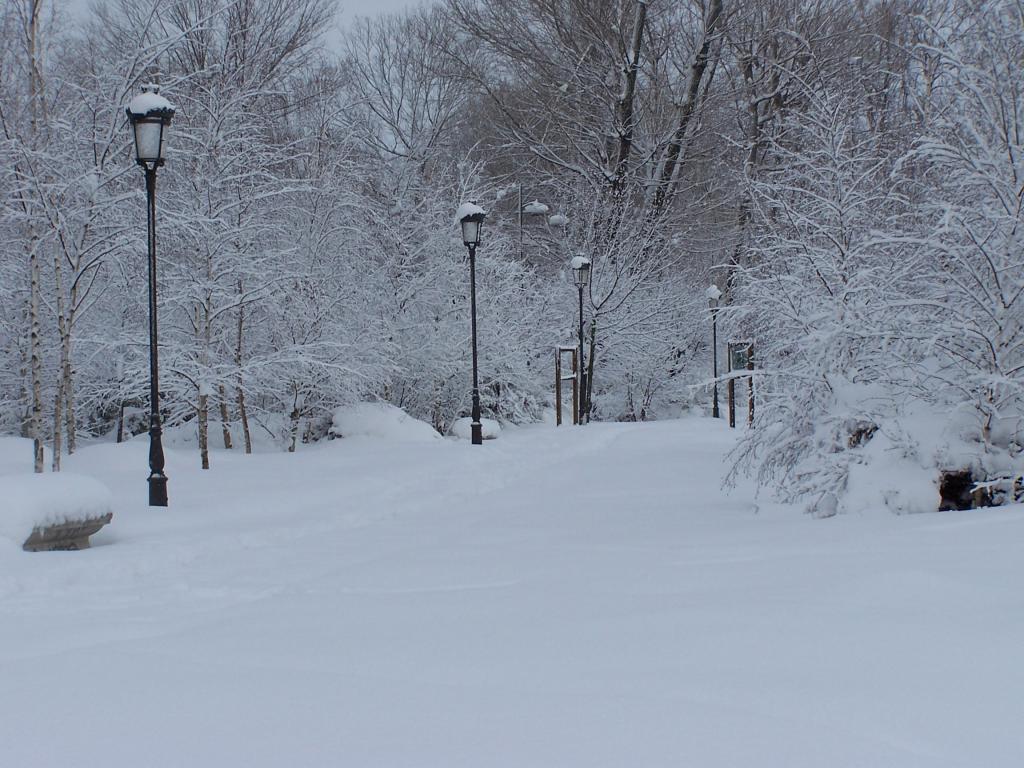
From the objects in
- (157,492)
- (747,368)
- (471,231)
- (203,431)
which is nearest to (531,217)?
(471,231)

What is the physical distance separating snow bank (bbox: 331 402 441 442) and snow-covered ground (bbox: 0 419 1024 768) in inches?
450

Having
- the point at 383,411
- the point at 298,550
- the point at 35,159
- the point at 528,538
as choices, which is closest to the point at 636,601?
the point at 528,538

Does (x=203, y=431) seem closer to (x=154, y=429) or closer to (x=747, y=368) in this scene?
(x=154, y=429)

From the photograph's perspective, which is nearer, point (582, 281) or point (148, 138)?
point (148, 138)

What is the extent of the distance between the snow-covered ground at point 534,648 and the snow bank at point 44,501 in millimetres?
272

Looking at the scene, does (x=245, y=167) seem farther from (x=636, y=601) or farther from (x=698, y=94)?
(x=698, y=94)

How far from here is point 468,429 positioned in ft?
74.4

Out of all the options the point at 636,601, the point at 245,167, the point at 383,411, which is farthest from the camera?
the point at 383,411

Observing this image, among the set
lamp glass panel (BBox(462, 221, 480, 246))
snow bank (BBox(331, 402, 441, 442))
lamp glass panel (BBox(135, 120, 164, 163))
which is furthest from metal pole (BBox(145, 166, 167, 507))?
snow bank (BBox(331, 402, 441, 442))

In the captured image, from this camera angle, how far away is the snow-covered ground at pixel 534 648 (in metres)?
2.65

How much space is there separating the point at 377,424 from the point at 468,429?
386 centimetres

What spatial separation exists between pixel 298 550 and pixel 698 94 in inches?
1002

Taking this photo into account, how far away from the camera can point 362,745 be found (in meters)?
2.69

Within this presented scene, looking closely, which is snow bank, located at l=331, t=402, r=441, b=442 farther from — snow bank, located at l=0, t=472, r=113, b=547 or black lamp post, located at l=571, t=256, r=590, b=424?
snow bank, located at l=0, t=472, r=113, b=547
